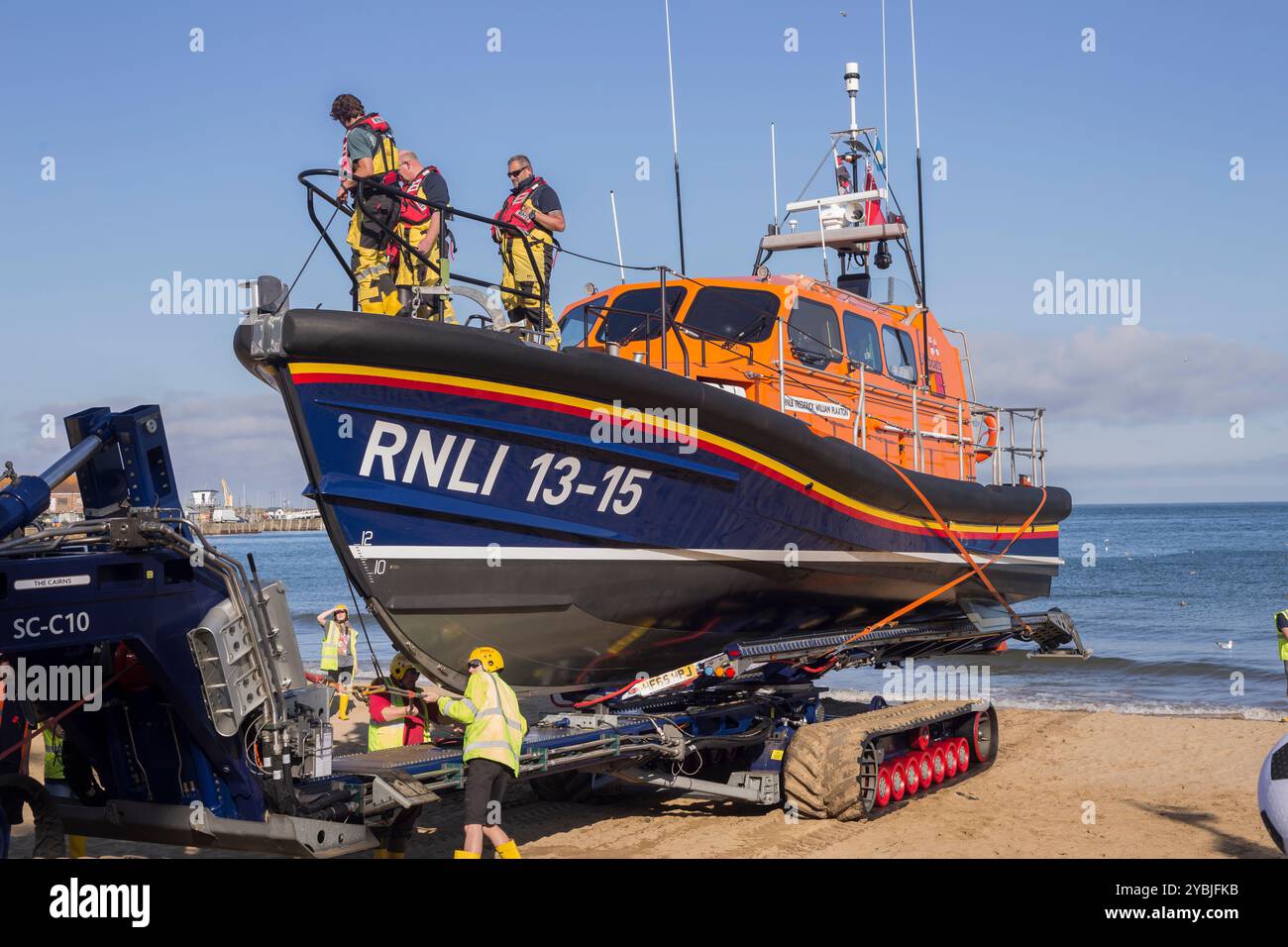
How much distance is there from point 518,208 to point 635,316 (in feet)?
6.35

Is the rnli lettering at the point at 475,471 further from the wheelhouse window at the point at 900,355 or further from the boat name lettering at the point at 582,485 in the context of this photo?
the wheelhouse window at the point at 900,355

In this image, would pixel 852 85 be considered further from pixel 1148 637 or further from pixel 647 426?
pixel 1148 637

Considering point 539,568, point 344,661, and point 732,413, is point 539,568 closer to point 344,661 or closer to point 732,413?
point 732,413

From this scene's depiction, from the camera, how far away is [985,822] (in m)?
7.89

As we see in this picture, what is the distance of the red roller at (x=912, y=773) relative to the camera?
27.7 ft

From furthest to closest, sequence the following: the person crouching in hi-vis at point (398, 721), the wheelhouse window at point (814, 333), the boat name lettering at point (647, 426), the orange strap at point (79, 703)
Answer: the wheelhouse window at point (814, 333) → the boat name lettering at point (647, 426) → the person crouching in hi-vis at point (398, 721) → the orange strap at point (79, 703)

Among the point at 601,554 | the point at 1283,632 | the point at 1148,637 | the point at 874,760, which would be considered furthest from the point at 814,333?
the point at 1148,637

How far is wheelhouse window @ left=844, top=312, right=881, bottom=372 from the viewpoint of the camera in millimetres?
9438

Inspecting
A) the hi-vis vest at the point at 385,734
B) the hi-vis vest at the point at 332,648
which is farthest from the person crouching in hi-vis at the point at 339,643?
the hi-vis vest at the point at 385,734

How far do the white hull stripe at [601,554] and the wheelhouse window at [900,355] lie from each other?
1.79 meters

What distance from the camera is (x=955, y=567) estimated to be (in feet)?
31.6

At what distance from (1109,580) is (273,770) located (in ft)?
118

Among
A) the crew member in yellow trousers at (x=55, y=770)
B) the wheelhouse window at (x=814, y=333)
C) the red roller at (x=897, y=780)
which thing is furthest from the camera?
the wheelhouse window at (x=814, y=333)
